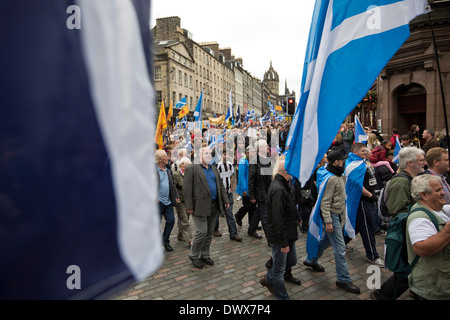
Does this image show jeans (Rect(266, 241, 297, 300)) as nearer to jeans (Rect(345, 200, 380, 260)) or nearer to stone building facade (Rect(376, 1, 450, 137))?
jeans (Rect(345, 200, 380, 260))

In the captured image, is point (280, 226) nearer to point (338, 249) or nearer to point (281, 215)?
point (281, 215)

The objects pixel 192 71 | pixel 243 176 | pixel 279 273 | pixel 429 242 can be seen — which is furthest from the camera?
pixel 192 71

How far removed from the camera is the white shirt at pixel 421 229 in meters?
2.82

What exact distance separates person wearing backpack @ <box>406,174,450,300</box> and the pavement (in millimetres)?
1661

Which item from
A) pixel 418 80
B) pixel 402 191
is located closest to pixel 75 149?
pixel 402 191

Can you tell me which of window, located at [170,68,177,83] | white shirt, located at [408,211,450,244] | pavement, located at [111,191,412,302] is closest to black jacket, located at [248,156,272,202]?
pavement, located at [111,191,412,302]

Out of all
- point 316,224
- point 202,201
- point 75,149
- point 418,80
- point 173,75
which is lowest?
point 316,224

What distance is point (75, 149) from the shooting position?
0.96 meters

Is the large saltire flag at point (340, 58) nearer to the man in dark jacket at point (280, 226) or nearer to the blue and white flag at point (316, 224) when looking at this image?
the man in dark jacket at point (280, 226)

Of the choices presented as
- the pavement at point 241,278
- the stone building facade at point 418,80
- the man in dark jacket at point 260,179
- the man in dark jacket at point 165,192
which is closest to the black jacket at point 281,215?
the pavement at point 241,278

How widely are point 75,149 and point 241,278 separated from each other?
15.6ft

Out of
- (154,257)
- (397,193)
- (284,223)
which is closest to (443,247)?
(397,193)

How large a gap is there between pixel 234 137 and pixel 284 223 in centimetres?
900

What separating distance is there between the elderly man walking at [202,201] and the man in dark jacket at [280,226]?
1.66m
